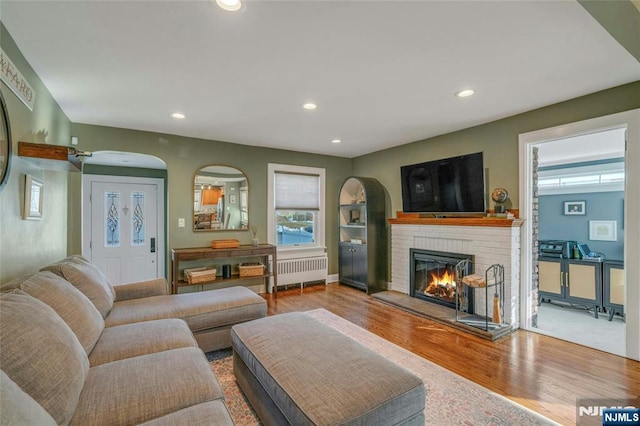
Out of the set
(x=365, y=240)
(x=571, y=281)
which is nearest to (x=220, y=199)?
(x=365, y=240)

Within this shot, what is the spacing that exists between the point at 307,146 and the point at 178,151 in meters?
1.96

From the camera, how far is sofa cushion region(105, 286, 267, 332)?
7.86 feet

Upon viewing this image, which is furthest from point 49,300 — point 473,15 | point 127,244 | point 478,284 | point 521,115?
point 521,115

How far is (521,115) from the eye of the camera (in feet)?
10.8

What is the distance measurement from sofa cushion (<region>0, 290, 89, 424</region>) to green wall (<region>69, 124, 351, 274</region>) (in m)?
2.65

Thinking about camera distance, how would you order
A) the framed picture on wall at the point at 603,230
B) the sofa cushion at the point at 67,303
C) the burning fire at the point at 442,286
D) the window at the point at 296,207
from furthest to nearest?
the window at the point at 296,207, the framed picture on wall at the point at 603,230, the burning fire at the point at 442,286, the sofa cushion at the point at 67,303

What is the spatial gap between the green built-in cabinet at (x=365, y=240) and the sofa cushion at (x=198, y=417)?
3745mm

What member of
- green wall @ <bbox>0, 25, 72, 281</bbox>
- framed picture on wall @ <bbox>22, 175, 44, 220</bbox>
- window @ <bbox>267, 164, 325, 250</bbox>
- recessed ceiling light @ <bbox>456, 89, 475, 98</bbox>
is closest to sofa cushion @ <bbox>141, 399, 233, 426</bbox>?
green wall @ <bbox>0, 25, 72, 281</bbox>

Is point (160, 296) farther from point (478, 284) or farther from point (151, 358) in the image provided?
point (478, 284)

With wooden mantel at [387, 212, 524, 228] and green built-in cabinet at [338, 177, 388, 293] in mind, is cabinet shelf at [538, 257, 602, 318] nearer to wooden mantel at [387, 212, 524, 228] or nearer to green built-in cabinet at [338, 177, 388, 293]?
wooden mantel at [387, 212, 524, 228]

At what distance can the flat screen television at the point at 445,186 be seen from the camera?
3559 mm

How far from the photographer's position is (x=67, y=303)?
5.66ft

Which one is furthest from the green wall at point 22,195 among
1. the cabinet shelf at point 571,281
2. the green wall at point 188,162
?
the cabinet shelf at point 571,281

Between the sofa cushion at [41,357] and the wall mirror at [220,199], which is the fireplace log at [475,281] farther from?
the sofa cushion at [41,357]
